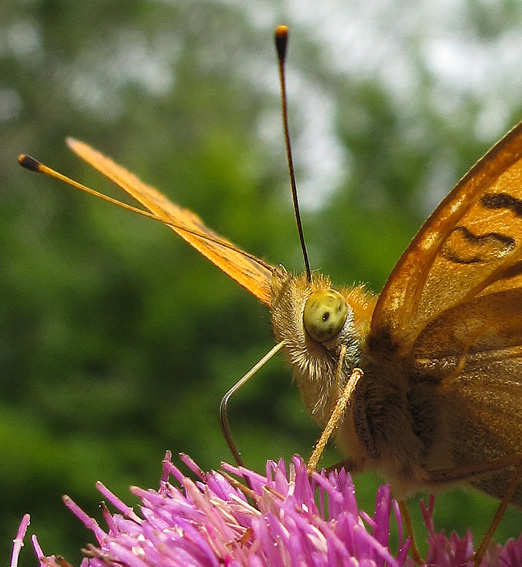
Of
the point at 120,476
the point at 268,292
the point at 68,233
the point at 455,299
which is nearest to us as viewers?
the point at 455,299

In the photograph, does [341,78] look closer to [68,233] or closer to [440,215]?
[68,233]

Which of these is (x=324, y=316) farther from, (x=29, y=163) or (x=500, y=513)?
(x=29, y=163)

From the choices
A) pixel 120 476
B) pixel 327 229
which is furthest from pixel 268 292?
pixel 327 229

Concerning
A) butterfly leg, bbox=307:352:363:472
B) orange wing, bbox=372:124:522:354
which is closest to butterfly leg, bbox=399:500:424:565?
butterfly leg, bbox=307:352:363:472

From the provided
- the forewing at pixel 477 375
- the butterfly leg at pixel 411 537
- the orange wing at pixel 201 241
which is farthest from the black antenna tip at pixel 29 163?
the butterfly leg at pixel 411 537

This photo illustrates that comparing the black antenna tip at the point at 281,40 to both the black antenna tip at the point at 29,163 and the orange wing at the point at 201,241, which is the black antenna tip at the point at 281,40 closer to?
the orange wing at the point at 201,241

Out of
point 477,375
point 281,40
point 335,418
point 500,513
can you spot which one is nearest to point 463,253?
point 477,375
